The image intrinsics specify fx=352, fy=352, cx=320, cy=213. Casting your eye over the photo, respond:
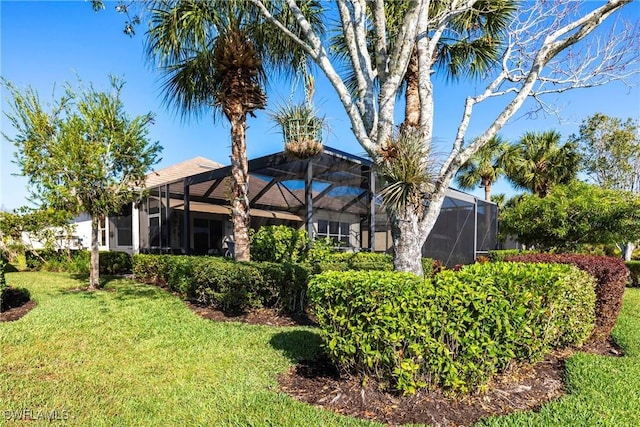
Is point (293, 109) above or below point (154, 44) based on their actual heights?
below

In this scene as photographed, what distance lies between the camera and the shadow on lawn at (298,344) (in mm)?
4504

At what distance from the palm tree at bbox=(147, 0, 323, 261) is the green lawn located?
123 inches

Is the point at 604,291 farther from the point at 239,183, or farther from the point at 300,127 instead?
the point at 239,183

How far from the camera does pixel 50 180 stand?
889 centimetres

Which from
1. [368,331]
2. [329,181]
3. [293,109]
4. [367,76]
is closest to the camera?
[368,331]

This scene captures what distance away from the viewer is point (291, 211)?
16.6 m

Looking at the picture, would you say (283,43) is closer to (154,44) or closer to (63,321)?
(154,44)

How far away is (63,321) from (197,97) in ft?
20.0

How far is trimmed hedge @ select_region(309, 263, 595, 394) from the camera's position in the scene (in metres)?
3.03

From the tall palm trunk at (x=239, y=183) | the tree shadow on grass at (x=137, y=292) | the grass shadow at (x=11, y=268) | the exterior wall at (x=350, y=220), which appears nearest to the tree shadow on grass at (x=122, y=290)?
the tree shadow on grass at (x=137, y=292)

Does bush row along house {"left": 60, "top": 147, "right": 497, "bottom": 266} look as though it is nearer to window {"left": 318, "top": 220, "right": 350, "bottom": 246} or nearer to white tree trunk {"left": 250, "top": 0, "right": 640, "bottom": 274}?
window {"left": 318, "top": 220, "right": 350, "bottom": 246}

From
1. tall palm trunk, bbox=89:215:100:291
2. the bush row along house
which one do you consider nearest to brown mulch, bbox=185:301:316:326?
the bush row along house

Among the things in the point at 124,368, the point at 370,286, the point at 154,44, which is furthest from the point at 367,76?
the point at 154,44

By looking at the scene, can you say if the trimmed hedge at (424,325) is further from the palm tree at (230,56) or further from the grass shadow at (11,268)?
the grass shadow at (11,268)
